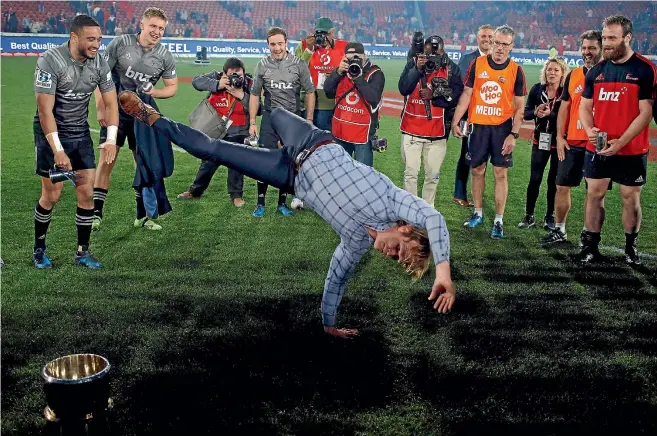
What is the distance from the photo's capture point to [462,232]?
724 centimetres

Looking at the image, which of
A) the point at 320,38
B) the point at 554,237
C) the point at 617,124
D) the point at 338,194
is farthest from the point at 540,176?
the point at 338,194

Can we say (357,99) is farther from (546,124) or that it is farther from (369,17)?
(369,17)

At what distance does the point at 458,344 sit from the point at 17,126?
451 inches

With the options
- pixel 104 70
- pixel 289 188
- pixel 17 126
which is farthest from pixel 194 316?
pixel 17 126

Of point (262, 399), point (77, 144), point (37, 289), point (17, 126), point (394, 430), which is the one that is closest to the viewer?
point (394, 430)

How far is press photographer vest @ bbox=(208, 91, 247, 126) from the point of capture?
7.96 metres

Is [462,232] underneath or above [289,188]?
underneath

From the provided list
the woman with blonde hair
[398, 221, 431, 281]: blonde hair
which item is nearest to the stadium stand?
the woman with blonde hair

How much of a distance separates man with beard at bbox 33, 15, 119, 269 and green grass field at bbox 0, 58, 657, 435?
1.50 ft

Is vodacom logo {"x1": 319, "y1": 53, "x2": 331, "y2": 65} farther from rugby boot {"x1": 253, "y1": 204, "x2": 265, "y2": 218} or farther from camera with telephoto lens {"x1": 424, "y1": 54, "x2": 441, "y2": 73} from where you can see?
rugby boot {"x1": 253, "y1": 204, "x2": 265, "y2": 218}

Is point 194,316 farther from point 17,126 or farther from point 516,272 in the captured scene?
point 17,126

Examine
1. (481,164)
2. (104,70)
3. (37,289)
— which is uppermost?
(104,70)

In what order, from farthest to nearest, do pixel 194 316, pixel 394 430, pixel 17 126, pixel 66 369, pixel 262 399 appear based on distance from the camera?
pixel 17 126, pixel 194 316, pixel 262 399, pixel 394 430, pixel 66 369

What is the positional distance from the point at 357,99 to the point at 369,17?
37.9 meters
